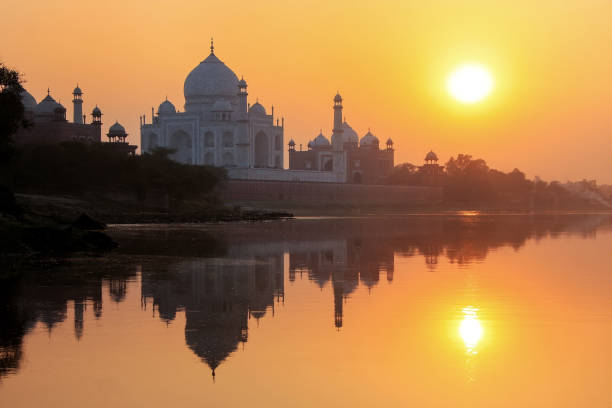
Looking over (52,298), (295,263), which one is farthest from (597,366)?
(295,263)

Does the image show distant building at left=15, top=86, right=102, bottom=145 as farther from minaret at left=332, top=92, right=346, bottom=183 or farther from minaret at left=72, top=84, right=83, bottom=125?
minaret at left=332, top=92, right=346, bottom=183

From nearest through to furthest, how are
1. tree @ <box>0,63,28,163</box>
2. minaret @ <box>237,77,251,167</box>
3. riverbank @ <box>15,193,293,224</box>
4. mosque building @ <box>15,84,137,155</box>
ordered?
tree @ <box>0,63,28,163</box> < riverbank @ <box>15,193,293,224</box> < mosque building @ <box>15,84,137,155</box> < minaret @ <box>237,77,251,167</box>

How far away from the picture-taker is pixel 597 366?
874 centimetres

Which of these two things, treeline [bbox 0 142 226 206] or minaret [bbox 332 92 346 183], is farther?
minaret [bbox 332 92 346 183]

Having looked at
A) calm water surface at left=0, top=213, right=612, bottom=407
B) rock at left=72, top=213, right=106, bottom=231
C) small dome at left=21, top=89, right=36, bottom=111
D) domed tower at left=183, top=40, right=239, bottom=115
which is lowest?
calm water surface at left=0, top=213, right=612, bottom=407

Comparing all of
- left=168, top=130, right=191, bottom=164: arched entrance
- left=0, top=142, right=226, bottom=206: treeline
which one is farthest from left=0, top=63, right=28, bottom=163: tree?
left=168, top=130, right=191, bottom=164: arched entrance

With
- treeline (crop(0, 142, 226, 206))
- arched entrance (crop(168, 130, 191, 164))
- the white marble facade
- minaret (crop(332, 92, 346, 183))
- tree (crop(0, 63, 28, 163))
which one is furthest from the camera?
minaret (crop(332, 92, 346, 183))

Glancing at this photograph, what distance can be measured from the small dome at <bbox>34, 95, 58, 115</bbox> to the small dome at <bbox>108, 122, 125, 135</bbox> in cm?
482

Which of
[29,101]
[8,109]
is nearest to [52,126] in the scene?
[29,101]

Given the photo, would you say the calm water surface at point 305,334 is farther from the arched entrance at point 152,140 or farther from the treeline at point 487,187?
the treeline at point 487,187

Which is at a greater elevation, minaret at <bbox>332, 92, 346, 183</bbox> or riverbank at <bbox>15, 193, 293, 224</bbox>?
minaret at <bbox>332, 92, 346, 183</bbox>

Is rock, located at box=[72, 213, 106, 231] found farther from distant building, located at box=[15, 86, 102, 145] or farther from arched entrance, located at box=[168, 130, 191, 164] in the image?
arched entrance, located at box=[168, 130, 191, 164]

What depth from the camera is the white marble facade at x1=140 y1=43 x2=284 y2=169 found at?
73812 millimetres

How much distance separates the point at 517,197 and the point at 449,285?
7724 centimetres
